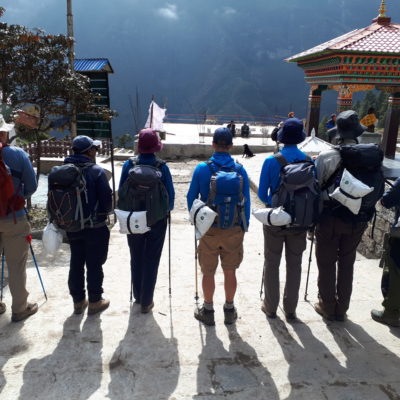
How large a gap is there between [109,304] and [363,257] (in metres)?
3.79

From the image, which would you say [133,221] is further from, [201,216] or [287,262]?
[287,262]

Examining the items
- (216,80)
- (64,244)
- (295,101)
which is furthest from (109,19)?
(64,244)

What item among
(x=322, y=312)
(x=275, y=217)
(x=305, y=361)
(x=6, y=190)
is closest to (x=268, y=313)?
(x=322, y=312)

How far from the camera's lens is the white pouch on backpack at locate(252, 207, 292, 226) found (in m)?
3.04

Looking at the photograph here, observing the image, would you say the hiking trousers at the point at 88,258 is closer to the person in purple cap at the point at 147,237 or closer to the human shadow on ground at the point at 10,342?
the person in purple cap at the point at 147,237

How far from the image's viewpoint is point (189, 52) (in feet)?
Answer: 377

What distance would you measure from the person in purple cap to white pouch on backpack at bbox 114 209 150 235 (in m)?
0.20

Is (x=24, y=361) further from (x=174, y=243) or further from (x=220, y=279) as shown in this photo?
(x=174, y=243)

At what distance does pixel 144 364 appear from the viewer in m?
2.82

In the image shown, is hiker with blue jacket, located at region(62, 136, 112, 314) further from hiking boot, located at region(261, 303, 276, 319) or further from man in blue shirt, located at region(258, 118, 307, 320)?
hiking boot, located at region(261, 303, 276, 319)

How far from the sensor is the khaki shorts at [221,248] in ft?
10.4

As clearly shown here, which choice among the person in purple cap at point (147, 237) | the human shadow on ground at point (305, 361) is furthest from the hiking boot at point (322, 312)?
the person in purple cap at point (147, 237)

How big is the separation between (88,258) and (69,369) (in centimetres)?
94

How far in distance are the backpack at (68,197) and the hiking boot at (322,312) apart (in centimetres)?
229
